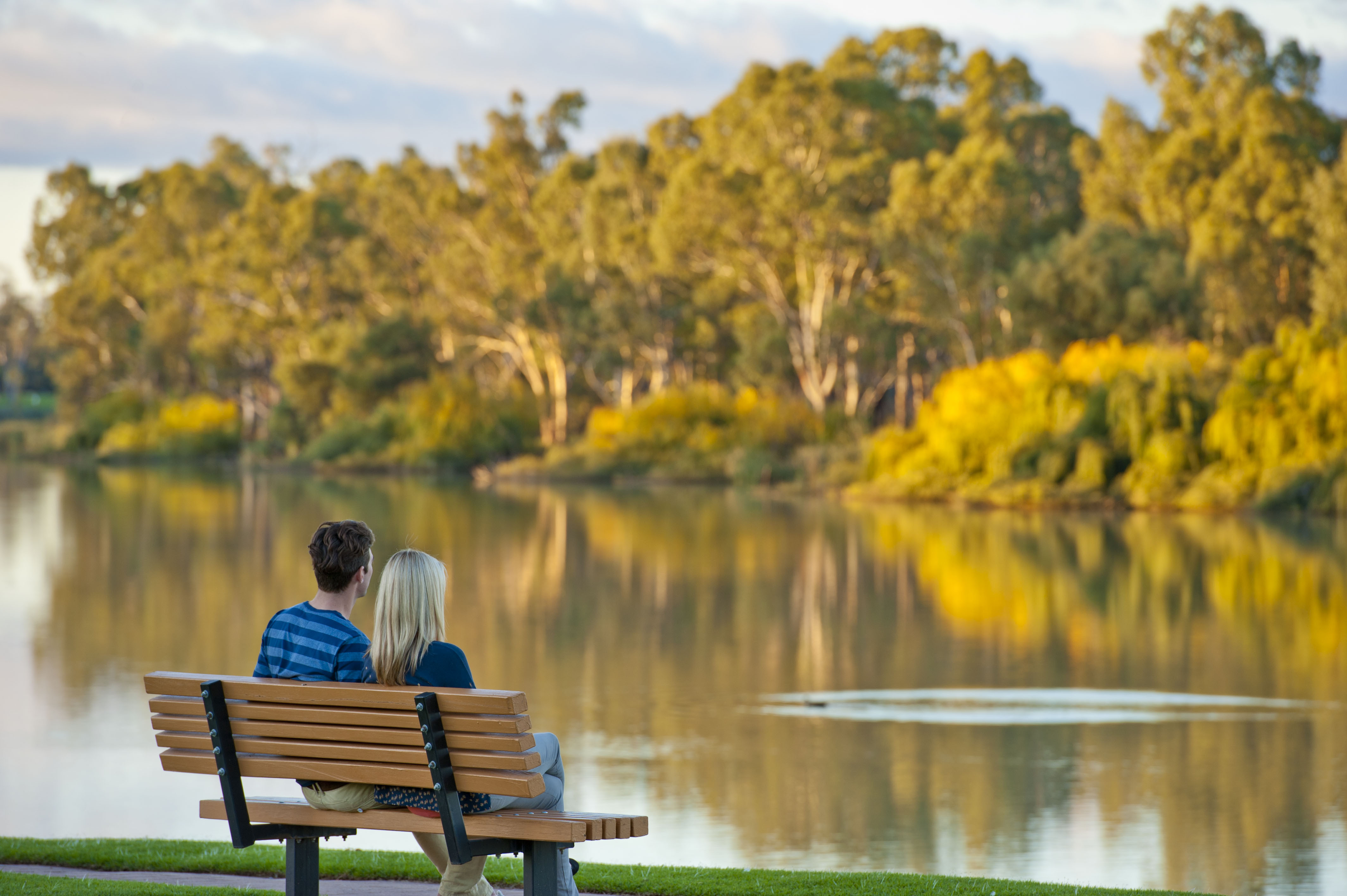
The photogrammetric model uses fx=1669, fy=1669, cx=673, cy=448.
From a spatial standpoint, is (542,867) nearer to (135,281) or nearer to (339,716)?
(339,716)

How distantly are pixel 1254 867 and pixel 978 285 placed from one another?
38262mm

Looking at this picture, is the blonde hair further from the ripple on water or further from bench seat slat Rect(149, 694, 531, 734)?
the ripple on water

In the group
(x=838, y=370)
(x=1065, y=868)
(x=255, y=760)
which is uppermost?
(x=838, y=370)

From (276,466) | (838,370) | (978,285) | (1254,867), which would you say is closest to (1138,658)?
(1254,867)

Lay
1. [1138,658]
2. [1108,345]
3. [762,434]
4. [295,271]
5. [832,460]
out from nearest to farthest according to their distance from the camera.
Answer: [1138,658] → [1108,345] → [832,460] → [762,434] → [295,271]

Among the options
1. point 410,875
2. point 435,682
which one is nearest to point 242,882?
point 410,875

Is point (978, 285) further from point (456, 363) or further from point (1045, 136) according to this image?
point (456, 363)

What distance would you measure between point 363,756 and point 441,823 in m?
0.31

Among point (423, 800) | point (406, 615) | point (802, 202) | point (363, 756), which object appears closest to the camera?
point (406, 615)

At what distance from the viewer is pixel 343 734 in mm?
4746

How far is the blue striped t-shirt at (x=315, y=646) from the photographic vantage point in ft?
16.0

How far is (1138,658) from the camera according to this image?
49.3ft

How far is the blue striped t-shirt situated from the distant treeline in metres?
32.6

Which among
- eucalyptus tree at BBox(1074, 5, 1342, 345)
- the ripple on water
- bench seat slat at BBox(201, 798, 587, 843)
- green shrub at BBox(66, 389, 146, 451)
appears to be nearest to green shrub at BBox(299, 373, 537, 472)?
green shrub at BBox(66, 389, 146, 451)
